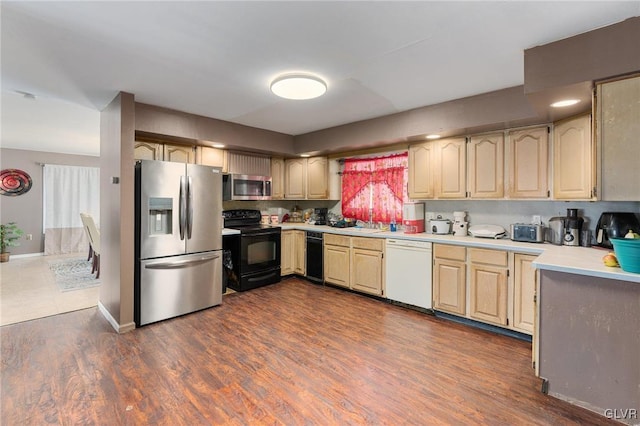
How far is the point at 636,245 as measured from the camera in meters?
1.75

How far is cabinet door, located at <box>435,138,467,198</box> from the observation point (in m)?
3.54

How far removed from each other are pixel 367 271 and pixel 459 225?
4.24 feet

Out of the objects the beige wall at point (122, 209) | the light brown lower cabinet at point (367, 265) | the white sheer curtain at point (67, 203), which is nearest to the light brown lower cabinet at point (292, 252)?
the light brown lower cabinet at point (367, 265)

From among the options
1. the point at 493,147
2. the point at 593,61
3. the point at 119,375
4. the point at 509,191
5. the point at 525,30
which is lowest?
the point at 119,375

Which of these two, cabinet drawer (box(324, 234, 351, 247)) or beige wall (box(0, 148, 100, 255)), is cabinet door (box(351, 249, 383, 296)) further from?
beige wall (box(0, 148, 100, 255))

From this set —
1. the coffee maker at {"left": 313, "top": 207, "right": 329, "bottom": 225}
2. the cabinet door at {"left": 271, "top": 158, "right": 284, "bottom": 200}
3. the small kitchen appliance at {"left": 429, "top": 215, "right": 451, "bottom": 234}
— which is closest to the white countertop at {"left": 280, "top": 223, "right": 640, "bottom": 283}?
the small kitchen appliance at {"left": 429, "top": 215, "right": 451, "bottom": 234}

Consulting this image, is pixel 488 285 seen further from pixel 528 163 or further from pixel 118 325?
pixel 118 325

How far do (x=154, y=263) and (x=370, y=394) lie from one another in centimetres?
254

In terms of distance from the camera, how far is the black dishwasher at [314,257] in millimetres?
4645

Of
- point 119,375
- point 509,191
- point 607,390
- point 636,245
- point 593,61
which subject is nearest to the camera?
point 636,245

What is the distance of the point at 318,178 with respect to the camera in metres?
5.12

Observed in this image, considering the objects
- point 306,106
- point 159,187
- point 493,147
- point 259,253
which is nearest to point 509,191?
point 493,147

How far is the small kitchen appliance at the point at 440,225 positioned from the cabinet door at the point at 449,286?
0.55m

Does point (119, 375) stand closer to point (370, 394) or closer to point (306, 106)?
point (370, 394)
